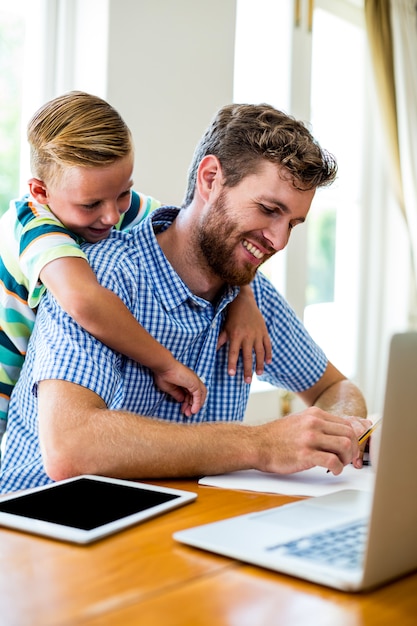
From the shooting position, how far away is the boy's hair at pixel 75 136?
5.16ft

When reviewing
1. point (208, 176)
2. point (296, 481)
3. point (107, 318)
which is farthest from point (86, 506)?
point (208, 176)

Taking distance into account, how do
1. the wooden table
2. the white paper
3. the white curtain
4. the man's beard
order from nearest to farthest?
the wooden table, the white paper, the man's beard, the white curtain

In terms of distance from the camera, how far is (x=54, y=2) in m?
2.42

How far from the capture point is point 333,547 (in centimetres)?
85

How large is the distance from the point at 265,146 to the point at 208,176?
0.16 metres

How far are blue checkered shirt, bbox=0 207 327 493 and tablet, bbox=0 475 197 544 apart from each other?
0.30 meters

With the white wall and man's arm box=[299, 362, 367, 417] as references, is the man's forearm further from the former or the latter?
the white wall

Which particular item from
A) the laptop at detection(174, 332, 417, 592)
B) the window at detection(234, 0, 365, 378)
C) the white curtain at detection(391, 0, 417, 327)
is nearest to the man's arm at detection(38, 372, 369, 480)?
the laptop at detection(174, 332, 417, 592)

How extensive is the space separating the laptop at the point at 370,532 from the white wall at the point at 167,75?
1.73 metres

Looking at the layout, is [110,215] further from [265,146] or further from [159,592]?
[159,592]

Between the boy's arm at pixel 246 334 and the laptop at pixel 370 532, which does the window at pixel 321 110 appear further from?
the laptop at pixel 370 532

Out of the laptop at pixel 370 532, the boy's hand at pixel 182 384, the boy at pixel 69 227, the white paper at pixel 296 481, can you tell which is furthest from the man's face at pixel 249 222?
the laptop at pixel 370 532

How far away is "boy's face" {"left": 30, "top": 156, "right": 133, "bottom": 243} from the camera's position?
1585 mm

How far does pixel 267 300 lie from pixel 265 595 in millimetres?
1208
